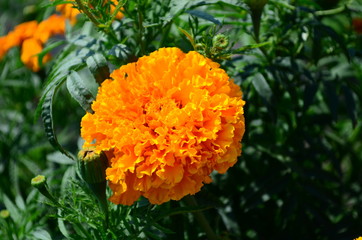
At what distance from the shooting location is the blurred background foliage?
1.31 meters

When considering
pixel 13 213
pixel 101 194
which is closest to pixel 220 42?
pixel 101 194

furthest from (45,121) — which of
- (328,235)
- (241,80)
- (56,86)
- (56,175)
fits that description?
(328,235)

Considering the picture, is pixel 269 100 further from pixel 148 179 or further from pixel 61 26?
pixel 61 26

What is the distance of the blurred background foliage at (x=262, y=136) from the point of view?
131 cm

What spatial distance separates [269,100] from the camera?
4.59ft

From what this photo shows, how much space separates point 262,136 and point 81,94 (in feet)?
2.19

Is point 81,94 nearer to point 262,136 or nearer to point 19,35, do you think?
point 262,136

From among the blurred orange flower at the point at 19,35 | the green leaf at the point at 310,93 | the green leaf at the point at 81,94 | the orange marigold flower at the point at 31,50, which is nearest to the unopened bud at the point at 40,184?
the green leaf at the point at 81,94

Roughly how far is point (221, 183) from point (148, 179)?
58cm

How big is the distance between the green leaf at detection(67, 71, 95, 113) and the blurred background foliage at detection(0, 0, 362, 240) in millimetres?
55

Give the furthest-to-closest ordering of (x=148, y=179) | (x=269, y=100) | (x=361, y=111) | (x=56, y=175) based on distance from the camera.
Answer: (x=361, y=111), (x=56, y=175), (x=269, y=100), (x=148, y=179)

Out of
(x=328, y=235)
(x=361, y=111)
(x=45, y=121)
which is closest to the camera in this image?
(x=45, y=121)

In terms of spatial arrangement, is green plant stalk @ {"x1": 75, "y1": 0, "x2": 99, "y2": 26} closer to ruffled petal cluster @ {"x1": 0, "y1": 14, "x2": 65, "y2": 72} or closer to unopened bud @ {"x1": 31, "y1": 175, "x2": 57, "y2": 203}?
unopened bud @ {"x1": 31, "y1": 175, "x2": 57, "y2": 203}

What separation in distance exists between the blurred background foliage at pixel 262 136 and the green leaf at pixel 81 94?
0.06 meters
